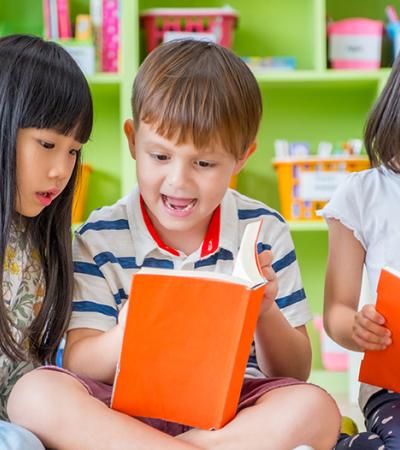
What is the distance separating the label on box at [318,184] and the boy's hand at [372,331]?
1295 millimetres

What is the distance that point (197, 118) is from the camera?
110cm

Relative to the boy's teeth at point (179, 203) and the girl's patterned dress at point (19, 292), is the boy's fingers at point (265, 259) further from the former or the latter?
the girl's patterned dress at point (19, 292)

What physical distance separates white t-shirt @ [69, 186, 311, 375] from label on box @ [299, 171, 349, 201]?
3.66 ft

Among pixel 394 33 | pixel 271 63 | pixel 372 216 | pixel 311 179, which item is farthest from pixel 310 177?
pixel 372 216

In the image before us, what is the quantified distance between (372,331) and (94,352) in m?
0.36

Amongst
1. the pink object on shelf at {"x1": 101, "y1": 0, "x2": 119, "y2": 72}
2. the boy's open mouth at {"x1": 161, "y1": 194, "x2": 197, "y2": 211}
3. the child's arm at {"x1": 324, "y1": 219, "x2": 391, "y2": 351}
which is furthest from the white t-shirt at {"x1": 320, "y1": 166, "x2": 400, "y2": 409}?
the pink object on shelf at {"x1": 101, "y1": 0, "x2": 119, "y2": 72}

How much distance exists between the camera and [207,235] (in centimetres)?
120

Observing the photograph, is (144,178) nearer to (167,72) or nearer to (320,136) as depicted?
(167,72)

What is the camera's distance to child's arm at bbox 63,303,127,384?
1.05 metres

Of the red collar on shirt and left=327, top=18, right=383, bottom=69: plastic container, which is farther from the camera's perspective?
left=327, top=18, right=383, bottom=69: plastic container

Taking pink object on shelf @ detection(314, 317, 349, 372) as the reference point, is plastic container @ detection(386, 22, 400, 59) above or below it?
above

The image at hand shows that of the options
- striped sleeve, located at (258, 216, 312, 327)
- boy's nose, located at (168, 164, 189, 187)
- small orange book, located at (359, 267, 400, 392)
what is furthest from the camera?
striped sleeve, located at (258, 216, 312, 327)

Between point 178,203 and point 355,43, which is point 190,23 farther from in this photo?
point 178,203

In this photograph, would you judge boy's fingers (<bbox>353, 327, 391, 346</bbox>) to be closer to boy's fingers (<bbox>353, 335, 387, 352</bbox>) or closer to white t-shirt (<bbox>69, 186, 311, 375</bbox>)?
boy's fingers (<bbox>353, 335, 387, 352</bbox>)
